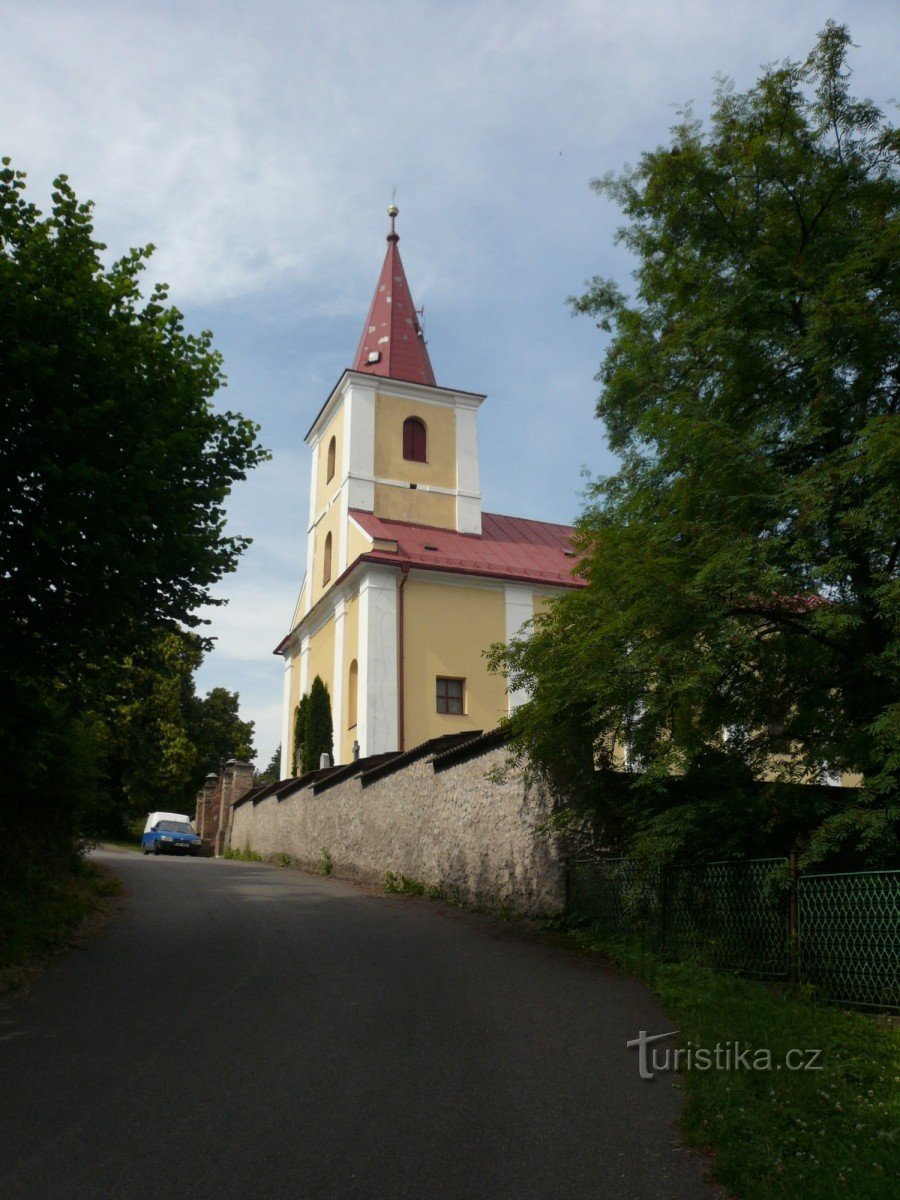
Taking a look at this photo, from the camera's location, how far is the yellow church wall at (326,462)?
32.7 m

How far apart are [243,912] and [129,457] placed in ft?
21.2

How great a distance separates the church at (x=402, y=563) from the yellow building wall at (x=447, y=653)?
3 cm

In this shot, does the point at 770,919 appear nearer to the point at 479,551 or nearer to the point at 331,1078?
the point at 331,1078

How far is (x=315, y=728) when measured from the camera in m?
29.6

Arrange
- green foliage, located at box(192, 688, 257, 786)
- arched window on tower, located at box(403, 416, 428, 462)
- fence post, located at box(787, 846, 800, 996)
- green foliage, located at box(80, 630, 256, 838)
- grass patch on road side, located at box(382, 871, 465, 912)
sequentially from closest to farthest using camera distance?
fence post, located at box(787, 846, 800, 996) → grass patch on road side, located at box(382, 871, 465, 912) → arched window on tower, located at box(403, 416, 428, 462) → green foliage, located at box(80, 630, 256, 838) → green foliage, located at box(192, 688, 257, 786)

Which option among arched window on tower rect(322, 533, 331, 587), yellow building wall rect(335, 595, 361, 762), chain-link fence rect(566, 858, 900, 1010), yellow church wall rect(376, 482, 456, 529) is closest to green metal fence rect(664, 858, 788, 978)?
chain-link fence rect(566, 858, 900, 1010)

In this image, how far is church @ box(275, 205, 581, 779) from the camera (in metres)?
27.9

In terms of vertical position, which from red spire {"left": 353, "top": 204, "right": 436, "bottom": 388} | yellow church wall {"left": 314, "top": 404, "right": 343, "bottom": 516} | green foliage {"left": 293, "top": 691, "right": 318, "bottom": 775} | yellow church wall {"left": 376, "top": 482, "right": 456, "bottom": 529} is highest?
red spire {"left": 353, "top": 204, "right": 436, "bottom": 388}

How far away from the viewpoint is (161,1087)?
5.86 m

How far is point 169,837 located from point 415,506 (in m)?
14.2

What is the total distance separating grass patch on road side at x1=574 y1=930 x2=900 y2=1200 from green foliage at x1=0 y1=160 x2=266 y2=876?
666 cm

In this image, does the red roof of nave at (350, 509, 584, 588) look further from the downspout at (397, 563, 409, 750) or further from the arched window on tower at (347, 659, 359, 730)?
the arched window on tower at (347, 659, 359, 730)

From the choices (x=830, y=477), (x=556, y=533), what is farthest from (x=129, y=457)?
(x=556, y=533)

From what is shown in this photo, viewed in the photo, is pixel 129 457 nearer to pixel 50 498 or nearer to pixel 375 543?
pixel 50 498
